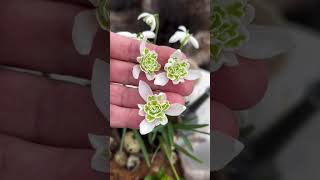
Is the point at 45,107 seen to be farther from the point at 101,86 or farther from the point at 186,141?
the point at 186,141

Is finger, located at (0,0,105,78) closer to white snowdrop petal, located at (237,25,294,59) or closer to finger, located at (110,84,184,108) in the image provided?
finger, located at (110,84,184,108)

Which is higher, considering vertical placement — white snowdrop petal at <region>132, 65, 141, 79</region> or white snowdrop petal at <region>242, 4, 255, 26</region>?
white snowdrop petal at <region>242, 4, 255, 26</region>

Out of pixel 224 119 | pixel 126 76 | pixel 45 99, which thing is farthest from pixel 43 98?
pixel 224 119

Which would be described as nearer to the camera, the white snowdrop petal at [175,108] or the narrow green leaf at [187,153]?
the white snowdrop petal at [175,108]

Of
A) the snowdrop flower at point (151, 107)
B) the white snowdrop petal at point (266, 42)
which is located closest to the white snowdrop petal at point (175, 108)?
the snowdrop flower at point (151, 107)

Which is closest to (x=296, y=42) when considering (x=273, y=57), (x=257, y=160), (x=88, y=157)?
(x=273, y=57)

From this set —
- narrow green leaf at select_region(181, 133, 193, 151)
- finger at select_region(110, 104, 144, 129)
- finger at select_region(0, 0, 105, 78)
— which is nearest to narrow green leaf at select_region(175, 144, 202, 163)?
narrow green leaf at select_region(181, 133, 193, 151)

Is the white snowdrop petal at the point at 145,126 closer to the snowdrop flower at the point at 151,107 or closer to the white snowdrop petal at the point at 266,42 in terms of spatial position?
the snowdrop flower at the point at 151,107
